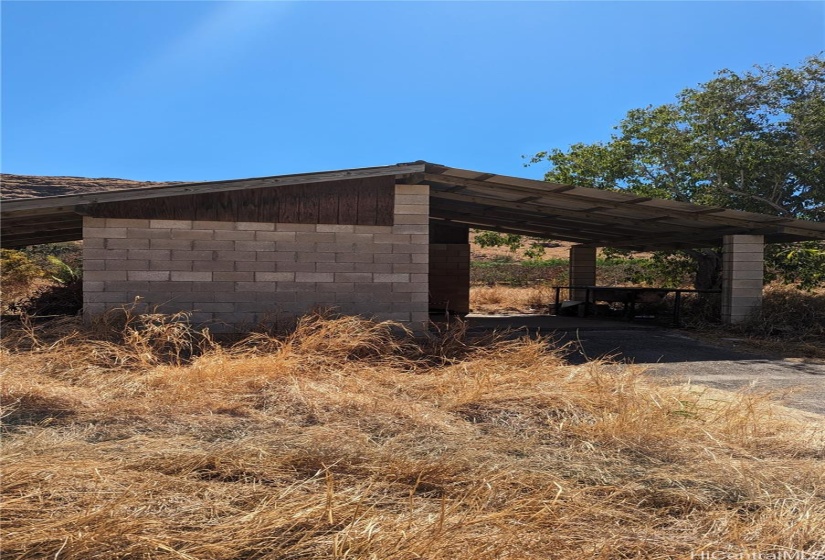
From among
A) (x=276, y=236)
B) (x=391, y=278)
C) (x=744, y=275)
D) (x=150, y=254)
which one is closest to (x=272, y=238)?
(x=276, y=236)

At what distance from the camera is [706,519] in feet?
9.02

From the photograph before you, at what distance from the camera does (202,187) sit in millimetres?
7574

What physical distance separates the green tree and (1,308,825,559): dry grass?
12.1m

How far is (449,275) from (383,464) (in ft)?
41.9

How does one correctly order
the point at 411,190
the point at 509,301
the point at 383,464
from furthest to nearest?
the point at 509,301 → the point at 411,190 → the point at 383,464

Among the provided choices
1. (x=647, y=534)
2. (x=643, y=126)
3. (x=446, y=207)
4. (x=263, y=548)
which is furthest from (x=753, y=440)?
(x=643, y=126)

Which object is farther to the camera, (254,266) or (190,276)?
(254,266)

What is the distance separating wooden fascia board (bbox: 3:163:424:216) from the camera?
7059mm

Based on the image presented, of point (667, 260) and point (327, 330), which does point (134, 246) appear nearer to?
point (327, 330)

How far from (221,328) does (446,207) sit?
588cm

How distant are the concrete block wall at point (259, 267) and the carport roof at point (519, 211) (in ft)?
1.75

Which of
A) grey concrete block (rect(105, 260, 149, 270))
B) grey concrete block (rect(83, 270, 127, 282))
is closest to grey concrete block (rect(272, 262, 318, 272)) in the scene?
grey concrete block (rect(105, 260, 149, 270))

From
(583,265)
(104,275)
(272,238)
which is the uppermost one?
(272,238)

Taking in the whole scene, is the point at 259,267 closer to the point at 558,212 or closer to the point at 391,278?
the point at 391,278
